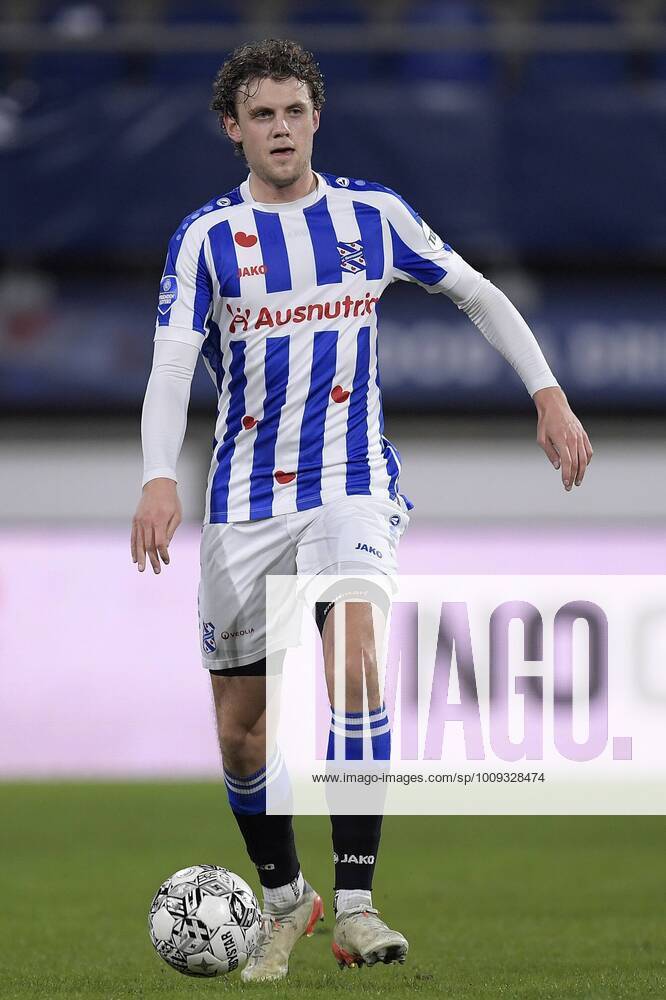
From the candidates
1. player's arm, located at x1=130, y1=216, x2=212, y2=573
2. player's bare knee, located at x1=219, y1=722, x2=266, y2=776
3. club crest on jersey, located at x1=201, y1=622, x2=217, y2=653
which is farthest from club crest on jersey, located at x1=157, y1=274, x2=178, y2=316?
player's bare knee, located at x1=219, y1=722, x2=266, y2=776

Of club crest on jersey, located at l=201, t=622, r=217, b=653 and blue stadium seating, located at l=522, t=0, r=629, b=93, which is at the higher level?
blue stadium seating, located at l=522, t=0, r=629, b=93

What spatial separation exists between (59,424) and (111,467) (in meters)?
0.51

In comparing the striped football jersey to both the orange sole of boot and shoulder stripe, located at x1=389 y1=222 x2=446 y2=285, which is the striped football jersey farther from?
the orange sole of boot

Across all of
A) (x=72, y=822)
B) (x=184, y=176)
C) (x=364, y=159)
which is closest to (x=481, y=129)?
(x=364, y=159)

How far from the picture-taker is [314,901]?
4.37 m

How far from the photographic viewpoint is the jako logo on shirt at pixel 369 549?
4008 mm

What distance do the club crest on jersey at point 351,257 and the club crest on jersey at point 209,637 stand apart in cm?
100

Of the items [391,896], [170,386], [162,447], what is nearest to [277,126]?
[170,386]

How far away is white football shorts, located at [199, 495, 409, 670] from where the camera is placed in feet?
13.4

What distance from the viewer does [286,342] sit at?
4.23 meters

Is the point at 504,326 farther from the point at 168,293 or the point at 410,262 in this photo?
the point at 168,293

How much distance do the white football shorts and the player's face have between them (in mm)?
893

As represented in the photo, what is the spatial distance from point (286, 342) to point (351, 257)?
29 centimetres

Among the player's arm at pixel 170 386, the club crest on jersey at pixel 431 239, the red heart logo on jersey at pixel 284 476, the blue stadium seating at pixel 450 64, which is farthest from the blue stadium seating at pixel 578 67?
the red heart logo on jersey at pixel 284 476
